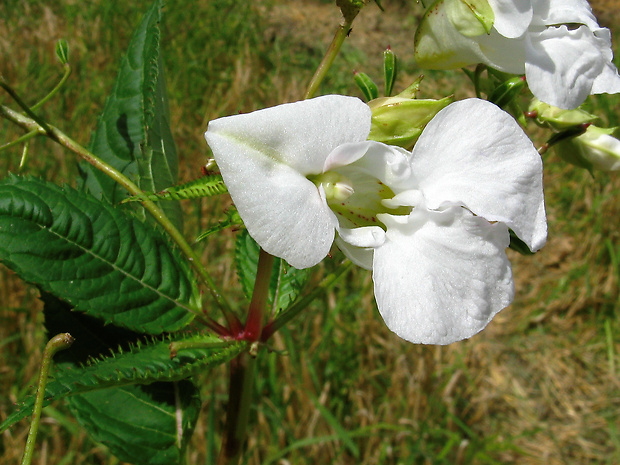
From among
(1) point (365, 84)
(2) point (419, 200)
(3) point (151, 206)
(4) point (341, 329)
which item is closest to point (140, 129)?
(3) point (151, 206)

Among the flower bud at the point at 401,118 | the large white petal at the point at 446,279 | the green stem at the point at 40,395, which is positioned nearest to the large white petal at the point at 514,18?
the flower bud at the point at 401,118

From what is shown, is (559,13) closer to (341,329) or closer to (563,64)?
(563,64)

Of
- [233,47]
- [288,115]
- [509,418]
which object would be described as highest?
[288,115]

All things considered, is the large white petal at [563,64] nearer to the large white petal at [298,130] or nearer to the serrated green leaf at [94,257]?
the large white petal at [298,130]

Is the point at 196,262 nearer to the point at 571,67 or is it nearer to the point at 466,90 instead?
the point at 571,67

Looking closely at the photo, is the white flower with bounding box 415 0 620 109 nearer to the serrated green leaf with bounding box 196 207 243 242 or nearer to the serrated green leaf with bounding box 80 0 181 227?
the serrated green leaf with bounding box 196 207 243 242

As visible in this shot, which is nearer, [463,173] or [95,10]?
[463,173]

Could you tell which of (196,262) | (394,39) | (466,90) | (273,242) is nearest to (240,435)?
(196,262)
